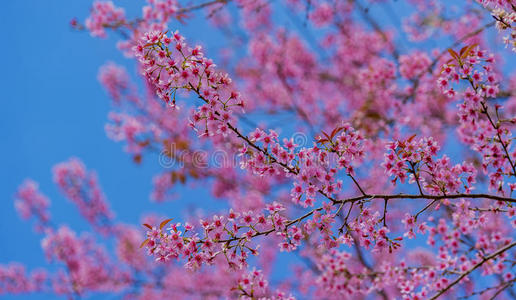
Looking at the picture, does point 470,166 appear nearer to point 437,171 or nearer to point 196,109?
point 437,171

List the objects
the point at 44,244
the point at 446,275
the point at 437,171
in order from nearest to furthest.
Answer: the point at 437,171 < the point at 446,275 < the point at 44,244

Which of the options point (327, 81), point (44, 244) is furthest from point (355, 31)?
point (44, 244)

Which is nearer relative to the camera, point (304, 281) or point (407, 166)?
point (407, 166)

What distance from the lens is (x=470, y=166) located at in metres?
2.82

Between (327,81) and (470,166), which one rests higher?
(327,81)

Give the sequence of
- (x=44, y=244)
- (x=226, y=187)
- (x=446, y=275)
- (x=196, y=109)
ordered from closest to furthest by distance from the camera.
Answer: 1. (x=196, y=109)
2. (x=446, y=275)
3. (x=44, y=244)
4. (x=226, y=187)

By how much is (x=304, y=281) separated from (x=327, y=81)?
4.28m

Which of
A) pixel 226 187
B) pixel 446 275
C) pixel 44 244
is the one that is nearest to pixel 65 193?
pixel 44 244

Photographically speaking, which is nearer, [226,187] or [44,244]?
[44,244]

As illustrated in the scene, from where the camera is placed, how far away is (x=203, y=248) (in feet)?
8.53

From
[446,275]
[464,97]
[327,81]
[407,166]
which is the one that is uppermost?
[327,81]

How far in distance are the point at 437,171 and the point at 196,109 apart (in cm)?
168

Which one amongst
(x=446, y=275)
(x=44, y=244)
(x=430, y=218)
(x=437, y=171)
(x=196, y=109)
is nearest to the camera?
(x=196, y=109)

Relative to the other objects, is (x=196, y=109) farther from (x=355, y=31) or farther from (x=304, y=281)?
(x=355, y=31)
